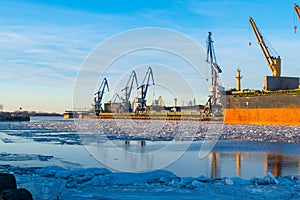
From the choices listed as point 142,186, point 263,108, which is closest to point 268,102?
point 263,108

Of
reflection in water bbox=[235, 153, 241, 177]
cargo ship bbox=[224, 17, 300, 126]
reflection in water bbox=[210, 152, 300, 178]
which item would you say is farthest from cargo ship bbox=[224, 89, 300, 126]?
reflection in water bbox=[235, 153, 241, 177]

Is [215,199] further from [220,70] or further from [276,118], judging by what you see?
[220,70]

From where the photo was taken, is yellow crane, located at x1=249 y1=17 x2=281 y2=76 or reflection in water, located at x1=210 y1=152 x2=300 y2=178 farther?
yellow crane, located at x1=249 y1=17 x2=281 y2=76

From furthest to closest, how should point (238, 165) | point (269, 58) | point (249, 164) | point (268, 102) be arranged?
point (269, 58), point (268, 102), point (249, 164), point (238, 165)

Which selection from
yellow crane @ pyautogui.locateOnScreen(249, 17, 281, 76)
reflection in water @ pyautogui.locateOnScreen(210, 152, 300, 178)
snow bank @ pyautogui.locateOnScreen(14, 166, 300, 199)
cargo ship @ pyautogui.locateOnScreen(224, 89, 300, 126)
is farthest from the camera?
yellow crane @ pyautogui.locateOnScreen(249, 17, 281, 76)

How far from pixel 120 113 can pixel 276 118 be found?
5769cm

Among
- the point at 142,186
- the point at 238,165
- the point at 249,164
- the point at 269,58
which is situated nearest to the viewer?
the point at 142,186

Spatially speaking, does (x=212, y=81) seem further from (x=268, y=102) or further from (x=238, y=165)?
(x=238, y=165)

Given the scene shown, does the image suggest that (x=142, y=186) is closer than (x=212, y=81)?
Yes

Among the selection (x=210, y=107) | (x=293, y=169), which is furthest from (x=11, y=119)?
(x=293, y=169)

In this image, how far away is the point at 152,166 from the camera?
936 centimetres

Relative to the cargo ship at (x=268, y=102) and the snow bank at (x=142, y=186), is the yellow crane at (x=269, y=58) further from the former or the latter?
the snow bank at (x=142, y=186)

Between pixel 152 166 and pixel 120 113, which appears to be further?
pixel 120 113

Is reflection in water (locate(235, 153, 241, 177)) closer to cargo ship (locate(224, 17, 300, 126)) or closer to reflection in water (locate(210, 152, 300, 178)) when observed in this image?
reflection in water (locate(210, 152, 300, 178))
